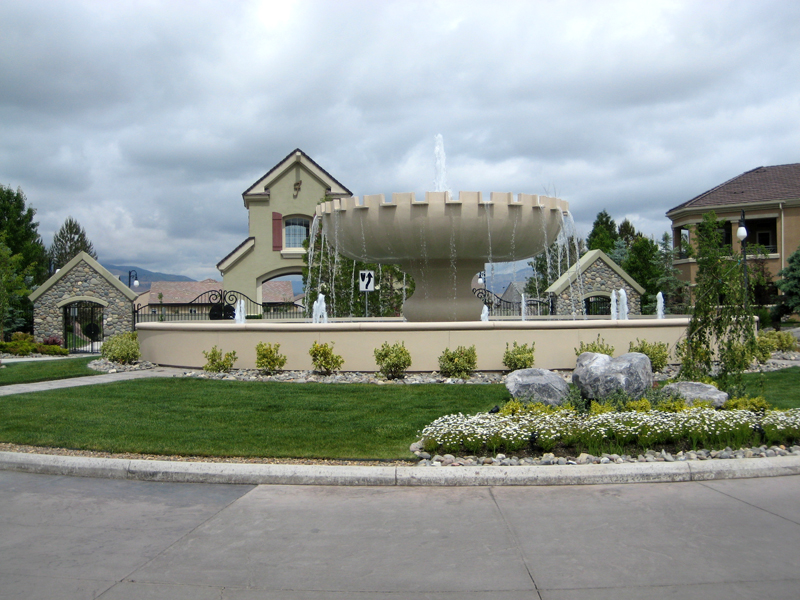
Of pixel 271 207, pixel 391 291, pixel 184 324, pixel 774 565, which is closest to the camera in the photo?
pixel 774 565

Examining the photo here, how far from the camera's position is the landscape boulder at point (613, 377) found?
7.77 meters

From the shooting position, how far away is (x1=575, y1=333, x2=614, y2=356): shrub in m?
11.4

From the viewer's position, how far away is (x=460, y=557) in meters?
3.94

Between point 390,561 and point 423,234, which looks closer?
point 390,561

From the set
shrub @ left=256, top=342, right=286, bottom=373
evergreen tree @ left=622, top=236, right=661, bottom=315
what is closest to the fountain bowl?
shrub @ left=256, top=342, right=286, bottom=373

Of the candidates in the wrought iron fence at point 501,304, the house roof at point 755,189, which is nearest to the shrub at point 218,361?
the wrought iron fence at point 501,304

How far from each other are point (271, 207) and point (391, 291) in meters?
10.7

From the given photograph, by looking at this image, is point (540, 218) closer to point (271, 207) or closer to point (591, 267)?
point (591, 267)

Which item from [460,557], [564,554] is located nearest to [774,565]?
[564,554]

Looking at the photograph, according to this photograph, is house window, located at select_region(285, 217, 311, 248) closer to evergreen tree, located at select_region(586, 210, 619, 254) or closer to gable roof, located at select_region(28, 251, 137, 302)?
gable roof, located at select_region(28, 251, 137, 302)

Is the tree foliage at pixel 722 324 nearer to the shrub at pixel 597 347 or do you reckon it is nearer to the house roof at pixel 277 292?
the shrub at pixel 597 347

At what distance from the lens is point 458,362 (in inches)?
436

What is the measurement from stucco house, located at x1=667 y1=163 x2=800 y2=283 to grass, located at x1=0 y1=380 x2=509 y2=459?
31040mm

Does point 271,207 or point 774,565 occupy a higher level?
point 271,207
